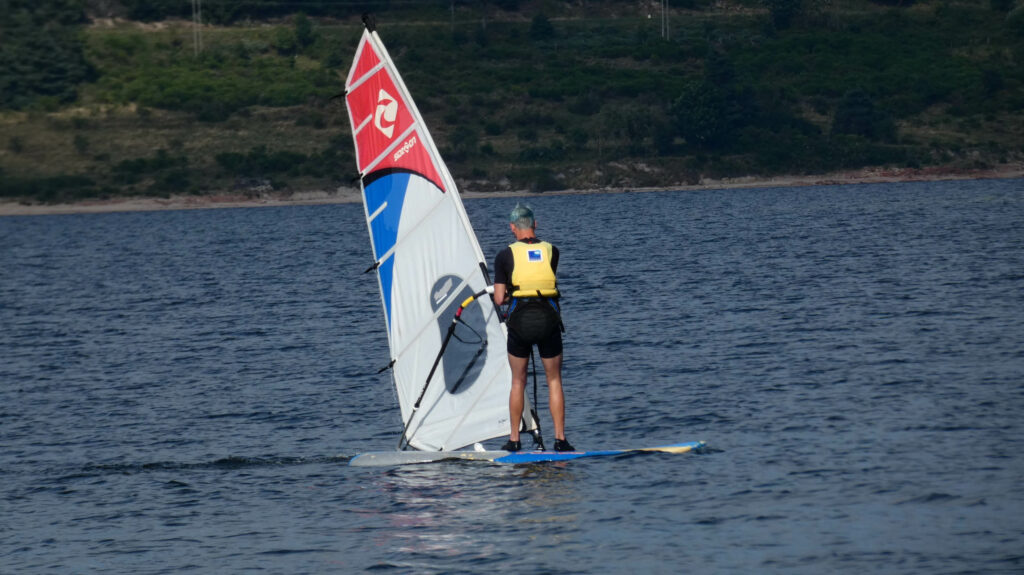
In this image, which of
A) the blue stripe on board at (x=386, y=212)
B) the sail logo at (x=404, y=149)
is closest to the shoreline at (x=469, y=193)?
the blue stripe on board at (x=386, y=212)

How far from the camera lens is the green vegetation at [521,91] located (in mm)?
119500

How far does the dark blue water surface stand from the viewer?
1359cm

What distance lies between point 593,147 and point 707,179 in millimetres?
11268

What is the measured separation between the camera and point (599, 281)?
150 ft

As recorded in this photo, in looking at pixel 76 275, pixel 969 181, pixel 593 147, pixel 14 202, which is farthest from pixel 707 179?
pixel 76 275

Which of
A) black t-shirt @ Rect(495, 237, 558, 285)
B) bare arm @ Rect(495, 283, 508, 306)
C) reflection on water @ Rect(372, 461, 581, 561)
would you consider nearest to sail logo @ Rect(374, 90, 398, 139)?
black t-shirt @ Rect(495, 237, 558, 285)

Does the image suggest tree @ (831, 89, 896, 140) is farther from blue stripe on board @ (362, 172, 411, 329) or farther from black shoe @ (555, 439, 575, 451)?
blue stripe on board @ (362, 172, 411, 329)

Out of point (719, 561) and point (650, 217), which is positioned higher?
point (719, 561)

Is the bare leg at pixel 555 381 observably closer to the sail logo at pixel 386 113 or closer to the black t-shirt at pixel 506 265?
the black t-shirt at pixel 506 265

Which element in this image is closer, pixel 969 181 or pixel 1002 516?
pixel 1002 516

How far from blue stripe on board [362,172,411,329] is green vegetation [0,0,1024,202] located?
102 metres

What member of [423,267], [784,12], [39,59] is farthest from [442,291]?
[784,12]

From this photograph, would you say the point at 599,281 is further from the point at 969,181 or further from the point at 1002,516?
the point at 969,181

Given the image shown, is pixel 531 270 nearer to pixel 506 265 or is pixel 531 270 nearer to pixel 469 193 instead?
pixel 506 265
